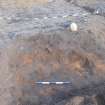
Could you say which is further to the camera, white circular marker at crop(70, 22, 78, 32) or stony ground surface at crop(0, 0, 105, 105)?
white circular marker at crop(70, 22, 78, 32)

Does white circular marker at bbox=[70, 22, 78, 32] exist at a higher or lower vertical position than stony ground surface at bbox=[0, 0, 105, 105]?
higher

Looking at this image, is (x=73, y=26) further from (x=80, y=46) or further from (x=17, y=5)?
(x=17, y=5)

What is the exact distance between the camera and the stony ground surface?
392 cm

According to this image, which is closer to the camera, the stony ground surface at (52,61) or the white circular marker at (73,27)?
the stony ground surface at (52,61)

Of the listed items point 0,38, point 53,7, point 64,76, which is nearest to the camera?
point 64,76

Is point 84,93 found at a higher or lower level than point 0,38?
lower

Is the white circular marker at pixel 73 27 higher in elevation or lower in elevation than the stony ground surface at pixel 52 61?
higher

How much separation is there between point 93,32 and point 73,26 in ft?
0.96

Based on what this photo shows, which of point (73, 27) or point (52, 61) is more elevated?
point (73, 27)

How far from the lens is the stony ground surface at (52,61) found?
3916 millimetres

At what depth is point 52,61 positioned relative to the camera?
4238 millimetres

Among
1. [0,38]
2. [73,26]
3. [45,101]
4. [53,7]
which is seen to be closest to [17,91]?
[45,101]

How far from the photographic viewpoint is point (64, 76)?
13.7 feet

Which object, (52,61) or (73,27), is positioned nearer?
(52,61)
